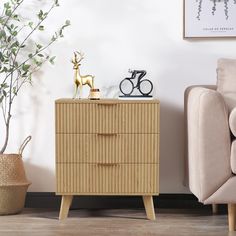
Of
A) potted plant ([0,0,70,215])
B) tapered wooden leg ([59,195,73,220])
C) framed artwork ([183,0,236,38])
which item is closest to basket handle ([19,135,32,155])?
potted plant ([0,0,70,215])

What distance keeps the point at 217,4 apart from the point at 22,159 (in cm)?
137

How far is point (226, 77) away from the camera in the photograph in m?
2.89

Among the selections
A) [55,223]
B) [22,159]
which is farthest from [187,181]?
[22,159]

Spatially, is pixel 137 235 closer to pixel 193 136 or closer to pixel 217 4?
pixel 193 136

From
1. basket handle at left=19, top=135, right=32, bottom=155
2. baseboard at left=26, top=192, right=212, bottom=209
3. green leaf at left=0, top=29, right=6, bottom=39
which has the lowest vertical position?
baseboard at left=26, top=192, right=212, bottom=209

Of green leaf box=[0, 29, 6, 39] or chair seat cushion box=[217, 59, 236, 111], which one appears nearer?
chair seat cushion box=[217, 59, 236, 111]

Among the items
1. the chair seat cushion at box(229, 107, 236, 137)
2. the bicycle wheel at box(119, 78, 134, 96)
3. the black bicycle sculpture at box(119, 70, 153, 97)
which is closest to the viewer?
the chair seat cushion at box(229, 107, 236, 137)

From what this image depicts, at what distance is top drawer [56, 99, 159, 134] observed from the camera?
2785 mm

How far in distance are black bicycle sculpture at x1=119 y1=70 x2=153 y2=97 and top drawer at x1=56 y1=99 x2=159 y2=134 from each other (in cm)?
24

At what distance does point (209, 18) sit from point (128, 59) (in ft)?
1.63

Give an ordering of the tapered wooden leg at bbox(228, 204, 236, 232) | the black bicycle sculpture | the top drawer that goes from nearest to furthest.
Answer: the tapered wooden leg at bbox(228, 204, 236, 232) < the top drawer < the black bicycle sculpture

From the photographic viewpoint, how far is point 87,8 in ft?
10.3

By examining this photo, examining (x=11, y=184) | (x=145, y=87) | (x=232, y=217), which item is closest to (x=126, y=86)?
(x=145, y=87)

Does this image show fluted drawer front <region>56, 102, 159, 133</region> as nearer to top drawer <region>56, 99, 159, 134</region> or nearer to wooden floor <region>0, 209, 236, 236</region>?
top drawer <region>56, 99, 159, 134</region>
